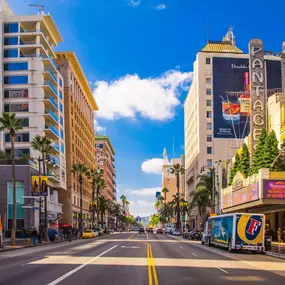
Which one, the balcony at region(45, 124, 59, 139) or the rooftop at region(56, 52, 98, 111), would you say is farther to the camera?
the rooftop at region(56, 52, 98, 111)

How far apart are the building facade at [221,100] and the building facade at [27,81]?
37.0 metres

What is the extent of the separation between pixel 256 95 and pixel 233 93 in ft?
172

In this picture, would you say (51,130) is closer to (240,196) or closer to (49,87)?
(49,87)

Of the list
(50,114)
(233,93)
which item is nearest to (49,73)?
(50,114)

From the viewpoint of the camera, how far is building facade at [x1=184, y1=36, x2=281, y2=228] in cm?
10675

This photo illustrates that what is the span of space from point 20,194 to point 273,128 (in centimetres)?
3629

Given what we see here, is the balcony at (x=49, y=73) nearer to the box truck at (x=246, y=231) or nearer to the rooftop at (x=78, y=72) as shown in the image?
the rooftop at (x=78, y=72)

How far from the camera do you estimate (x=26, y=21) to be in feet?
271

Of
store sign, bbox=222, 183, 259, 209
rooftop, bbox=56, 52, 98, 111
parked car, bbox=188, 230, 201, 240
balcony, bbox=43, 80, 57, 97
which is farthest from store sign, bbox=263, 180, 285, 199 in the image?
rooftop, bbox=56, 52, 98, 111

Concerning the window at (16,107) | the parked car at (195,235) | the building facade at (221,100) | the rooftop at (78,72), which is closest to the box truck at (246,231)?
the parked car at (195,235)

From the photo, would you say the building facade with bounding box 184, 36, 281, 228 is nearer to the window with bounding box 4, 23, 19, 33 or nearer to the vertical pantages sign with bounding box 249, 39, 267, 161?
the window with bounding box 4, 23, 19, 33

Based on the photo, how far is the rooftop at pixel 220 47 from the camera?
372ft

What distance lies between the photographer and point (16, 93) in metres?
82.4

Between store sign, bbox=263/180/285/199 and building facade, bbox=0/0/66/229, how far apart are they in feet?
136
